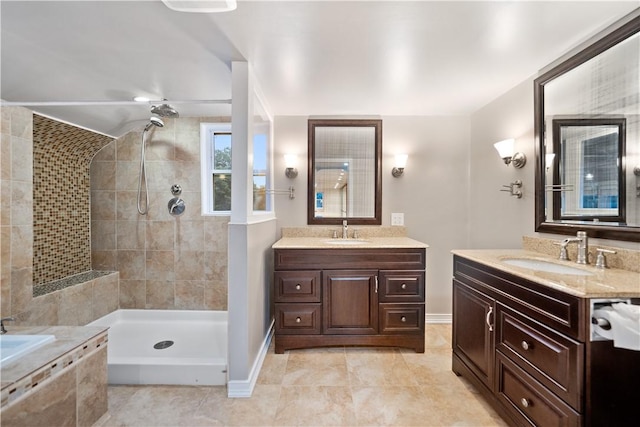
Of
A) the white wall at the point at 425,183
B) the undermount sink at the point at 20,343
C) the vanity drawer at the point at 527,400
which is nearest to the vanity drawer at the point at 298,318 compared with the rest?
the white wall at the point at 425,183

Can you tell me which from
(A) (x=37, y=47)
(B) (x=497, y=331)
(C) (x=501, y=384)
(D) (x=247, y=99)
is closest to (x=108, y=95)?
(A) (x=37, y=47)

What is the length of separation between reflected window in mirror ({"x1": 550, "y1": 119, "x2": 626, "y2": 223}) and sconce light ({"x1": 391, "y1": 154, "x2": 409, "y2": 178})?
3.86 feet

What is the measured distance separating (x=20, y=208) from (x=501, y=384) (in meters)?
3.52

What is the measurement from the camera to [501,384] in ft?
4.88

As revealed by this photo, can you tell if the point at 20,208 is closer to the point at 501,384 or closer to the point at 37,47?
the point at 37,47

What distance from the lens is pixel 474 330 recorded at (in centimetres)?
173

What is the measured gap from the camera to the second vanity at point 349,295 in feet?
7.39

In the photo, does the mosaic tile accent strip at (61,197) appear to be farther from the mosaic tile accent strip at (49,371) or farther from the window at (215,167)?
Result: the mosaic tile accent strip at (49,371)

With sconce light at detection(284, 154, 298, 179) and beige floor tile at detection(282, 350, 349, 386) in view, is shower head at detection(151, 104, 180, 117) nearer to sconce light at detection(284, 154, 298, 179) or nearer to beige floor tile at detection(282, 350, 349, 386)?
sconce light at detection(284, 154, 298, 179)

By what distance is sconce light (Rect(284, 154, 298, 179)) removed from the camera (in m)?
2.78

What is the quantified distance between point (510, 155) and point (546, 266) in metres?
0.93

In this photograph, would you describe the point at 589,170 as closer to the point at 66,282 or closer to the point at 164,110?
the point at 164,110

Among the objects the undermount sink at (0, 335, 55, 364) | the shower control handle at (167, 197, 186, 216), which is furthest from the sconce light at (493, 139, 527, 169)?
the undermount sink at (0, 335, 55, 364)

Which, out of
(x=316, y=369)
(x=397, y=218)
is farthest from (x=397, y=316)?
(x=397, y=218)
